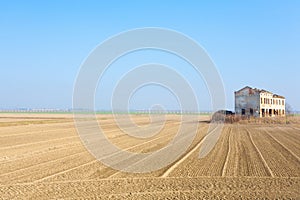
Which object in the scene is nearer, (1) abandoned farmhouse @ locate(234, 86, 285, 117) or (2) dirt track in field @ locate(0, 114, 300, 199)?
(2) dirt track in field @ locate(0, 114, 300, 199)

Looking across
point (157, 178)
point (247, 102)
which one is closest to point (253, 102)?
point (247, 102)

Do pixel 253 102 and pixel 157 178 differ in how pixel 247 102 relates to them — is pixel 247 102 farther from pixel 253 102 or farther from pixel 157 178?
pixel 157 178

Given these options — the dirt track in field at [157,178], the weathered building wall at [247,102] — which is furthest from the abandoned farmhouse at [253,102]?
the dirt track in field at [157,178]

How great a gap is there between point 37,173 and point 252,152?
10479mm

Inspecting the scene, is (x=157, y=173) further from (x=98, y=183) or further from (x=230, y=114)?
(x=230, y=114)

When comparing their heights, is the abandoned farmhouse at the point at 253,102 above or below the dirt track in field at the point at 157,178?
above

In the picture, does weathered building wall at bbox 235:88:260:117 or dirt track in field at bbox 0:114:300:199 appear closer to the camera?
dirt track in field at bbox 0:114:300:199

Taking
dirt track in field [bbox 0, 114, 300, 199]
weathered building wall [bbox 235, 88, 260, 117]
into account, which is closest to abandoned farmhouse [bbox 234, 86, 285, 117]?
weathered building wall [bbox 235, 88, 260, 117]

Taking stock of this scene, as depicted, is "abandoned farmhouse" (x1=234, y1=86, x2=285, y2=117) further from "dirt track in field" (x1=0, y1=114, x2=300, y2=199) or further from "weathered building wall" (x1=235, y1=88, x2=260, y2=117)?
"dirt track in field" (x1=0, y1=114, x2=300, y2=199)

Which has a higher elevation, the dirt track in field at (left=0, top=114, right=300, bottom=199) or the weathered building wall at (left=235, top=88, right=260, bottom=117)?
the weathered building wall at (left=235, top=88, right=260, bottom=117)

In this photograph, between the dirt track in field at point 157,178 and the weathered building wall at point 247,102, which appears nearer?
the dirt track in field at point 157,178

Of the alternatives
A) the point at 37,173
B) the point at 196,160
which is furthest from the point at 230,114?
the point at 37,173

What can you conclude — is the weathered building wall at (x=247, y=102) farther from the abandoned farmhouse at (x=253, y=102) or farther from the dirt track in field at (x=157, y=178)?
the dirt track in field at (x=157, y=178)

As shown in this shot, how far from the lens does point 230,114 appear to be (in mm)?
58156
